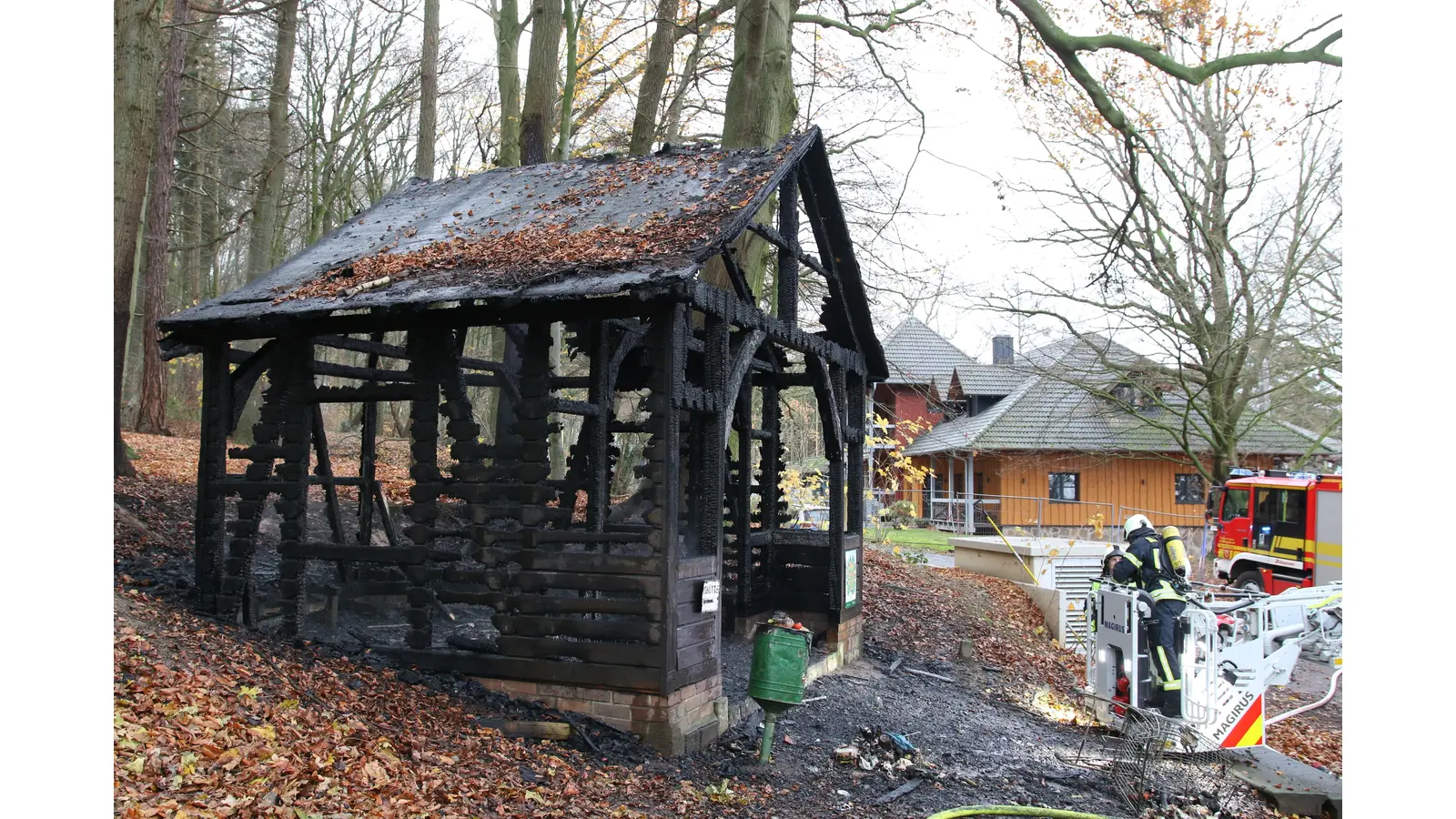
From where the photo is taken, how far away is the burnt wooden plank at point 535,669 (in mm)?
8047

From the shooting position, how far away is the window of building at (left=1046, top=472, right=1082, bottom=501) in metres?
32.6

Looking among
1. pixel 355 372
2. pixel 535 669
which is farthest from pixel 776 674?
pixel 355 372

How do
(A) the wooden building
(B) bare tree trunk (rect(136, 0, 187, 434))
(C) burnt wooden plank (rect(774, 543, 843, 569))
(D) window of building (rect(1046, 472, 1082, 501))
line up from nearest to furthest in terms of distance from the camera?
1. (C) burnt wooden plank (rect(774, 543, 843, 569))
2. (B) bare tree trunk (rect(136, 0, 187, 434))
3. (A) the wooden building
4. (D) window of building (rect(1046, 472, 1082, 501))

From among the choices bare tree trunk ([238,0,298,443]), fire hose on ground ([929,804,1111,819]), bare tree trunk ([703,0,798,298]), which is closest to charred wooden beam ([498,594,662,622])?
fire hose on ground ([929,804,1111,819])

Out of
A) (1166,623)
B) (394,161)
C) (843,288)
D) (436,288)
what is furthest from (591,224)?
(394,161)

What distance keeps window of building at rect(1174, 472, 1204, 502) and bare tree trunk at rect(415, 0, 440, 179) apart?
23850 mm

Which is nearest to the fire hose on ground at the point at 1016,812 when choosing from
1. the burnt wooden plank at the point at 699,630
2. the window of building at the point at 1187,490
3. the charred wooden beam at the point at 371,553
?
the burnt wooden plank at the point at 699,630

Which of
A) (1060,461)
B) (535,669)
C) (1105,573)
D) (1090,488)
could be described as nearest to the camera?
(535,669)

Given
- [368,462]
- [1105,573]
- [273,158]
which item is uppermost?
[273,158]

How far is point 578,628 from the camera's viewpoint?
829 centimetres

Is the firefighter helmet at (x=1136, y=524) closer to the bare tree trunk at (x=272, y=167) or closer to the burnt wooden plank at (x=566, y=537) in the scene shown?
the burnt wooden plank at (x=566, y=537)

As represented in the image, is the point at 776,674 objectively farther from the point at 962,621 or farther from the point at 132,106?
the point at 132,106

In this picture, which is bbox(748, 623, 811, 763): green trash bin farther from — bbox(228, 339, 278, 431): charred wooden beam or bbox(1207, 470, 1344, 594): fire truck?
bbox(1207, 470, 1344, 594): fire truck

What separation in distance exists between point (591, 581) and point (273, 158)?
49.3ft
